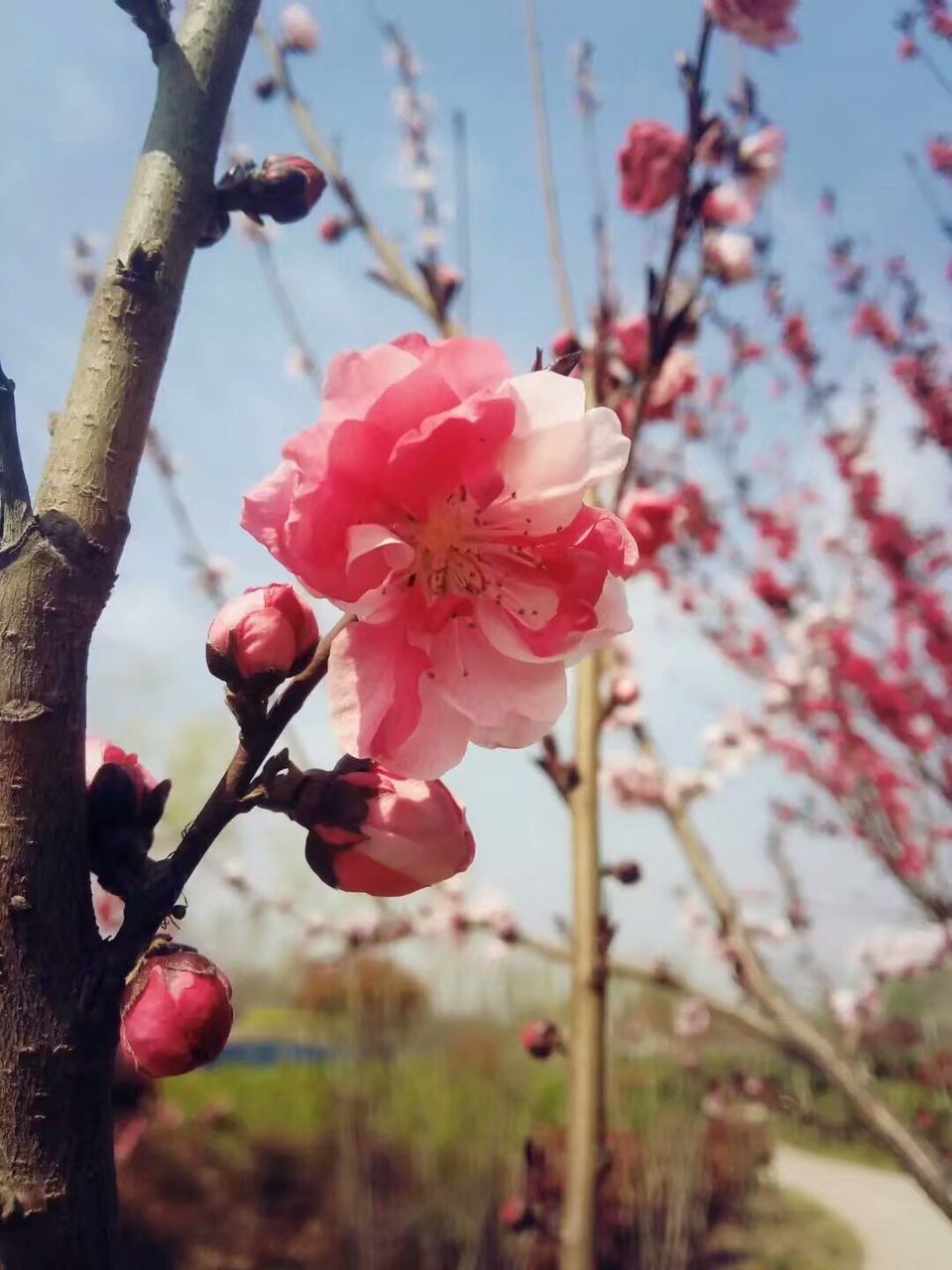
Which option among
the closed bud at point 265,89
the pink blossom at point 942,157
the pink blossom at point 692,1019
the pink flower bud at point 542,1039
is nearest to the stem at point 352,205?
the closed bud at point 265,89

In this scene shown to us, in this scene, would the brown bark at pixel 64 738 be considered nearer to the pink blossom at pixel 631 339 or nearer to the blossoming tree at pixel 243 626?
the blossoming tree at pixel 243 626

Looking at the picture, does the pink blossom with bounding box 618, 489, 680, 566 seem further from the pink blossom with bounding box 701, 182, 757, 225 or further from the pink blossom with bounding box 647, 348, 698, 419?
the pink blossom with bounding box 701, 182, 757, 225

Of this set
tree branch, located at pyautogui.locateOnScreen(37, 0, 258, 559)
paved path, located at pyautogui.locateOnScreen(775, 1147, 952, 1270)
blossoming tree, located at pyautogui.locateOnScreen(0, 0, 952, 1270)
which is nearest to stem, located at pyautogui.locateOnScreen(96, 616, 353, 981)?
blossoming tree, located at pyautogui.locateOnScreen(0, 0, 952, 1270)

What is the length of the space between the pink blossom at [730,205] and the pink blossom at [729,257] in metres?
0.06

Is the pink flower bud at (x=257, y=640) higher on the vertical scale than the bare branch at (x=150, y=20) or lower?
lower

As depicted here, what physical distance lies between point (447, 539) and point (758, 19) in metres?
1.36

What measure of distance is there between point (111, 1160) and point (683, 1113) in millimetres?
6674

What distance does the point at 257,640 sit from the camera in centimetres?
61

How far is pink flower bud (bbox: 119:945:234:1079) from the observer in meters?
0.56

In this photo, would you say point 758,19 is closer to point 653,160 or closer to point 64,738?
point 653,160

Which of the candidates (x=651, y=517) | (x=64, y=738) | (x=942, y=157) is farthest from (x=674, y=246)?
(x=942, y=157)

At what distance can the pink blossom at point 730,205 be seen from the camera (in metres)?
1.89

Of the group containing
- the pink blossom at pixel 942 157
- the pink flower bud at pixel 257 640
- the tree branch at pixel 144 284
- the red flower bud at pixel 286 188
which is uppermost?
the pink blossom at pixel 942 157

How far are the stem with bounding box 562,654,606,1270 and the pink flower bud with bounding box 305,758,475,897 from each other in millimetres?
803
